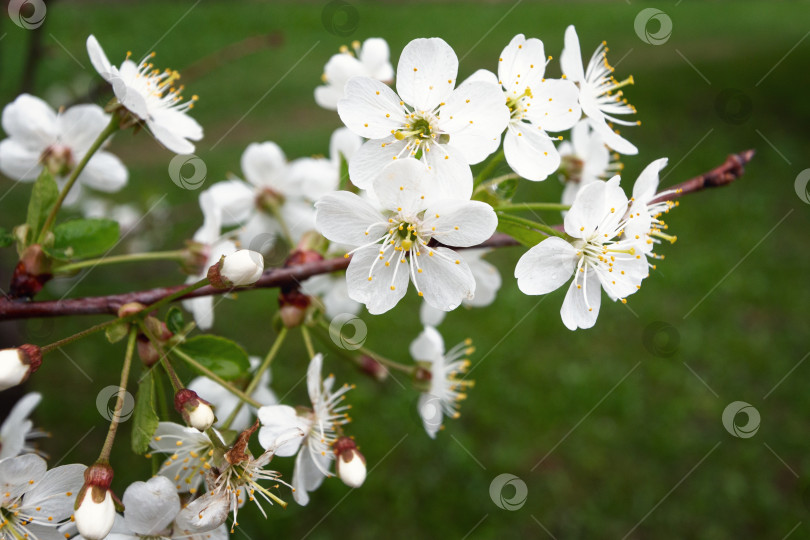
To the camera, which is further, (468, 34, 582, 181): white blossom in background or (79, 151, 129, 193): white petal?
(79, 151, 129, 193): white petal

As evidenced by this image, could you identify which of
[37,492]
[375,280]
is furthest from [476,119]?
[37,492]

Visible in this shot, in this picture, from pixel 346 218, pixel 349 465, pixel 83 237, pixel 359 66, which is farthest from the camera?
pixel 359 66

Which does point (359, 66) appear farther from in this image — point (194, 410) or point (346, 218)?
point (194, 410)

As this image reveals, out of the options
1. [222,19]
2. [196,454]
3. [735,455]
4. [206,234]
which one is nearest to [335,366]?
[735,455]

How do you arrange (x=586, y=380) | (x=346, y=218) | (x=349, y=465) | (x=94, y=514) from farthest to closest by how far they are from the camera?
1. (x=586, y=380)
2. (x=349, y=465)
3. (x=346, y=218)
4. (x=94, y=514)

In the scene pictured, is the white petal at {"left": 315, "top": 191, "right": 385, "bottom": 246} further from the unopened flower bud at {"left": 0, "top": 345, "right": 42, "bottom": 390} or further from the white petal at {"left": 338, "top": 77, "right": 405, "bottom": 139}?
the unopened flower bud at {"left": 0, "top": 345, "right": 42, "bottom": 390}

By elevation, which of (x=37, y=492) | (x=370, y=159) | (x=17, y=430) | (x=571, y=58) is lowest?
(x=17, y=430)

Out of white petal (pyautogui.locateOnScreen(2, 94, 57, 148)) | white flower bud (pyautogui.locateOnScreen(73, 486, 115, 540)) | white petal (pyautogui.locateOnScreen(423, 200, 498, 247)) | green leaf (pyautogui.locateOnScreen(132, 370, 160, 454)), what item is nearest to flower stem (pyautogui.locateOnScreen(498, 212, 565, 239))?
white petal (pyautogui.locateOnScreen(423, 200, 498, 247))
